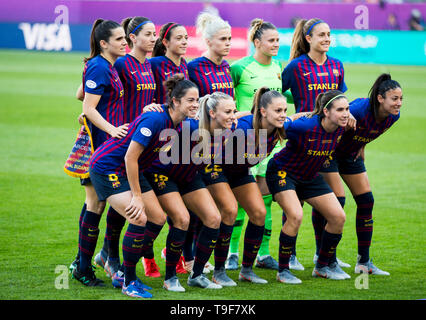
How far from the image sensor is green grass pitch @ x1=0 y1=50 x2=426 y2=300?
5.75 m

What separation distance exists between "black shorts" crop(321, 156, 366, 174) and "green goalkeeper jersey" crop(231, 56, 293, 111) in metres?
0.92

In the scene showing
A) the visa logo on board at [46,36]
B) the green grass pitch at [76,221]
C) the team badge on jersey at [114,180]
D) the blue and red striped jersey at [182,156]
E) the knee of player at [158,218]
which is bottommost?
the green grass pitch at [76,221]

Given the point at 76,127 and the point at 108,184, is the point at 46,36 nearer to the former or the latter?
the point at 76,127

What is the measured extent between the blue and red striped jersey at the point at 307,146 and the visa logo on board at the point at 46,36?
27.8 meters

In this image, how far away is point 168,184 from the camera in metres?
5.80

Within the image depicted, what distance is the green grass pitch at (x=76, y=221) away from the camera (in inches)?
227

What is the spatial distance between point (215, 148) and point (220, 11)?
1057 inches

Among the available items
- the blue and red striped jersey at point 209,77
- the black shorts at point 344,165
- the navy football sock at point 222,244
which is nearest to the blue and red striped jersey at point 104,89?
the blue and red striped jersey at point 209,77

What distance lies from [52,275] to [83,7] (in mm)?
30223

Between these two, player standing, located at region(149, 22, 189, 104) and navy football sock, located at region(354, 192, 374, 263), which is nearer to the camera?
player standing, located at region(149, 22, 189, 104)

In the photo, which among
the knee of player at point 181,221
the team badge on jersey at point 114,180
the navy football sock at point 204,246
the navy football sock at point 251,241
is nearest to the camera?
the team badge on jersey at point 114,180

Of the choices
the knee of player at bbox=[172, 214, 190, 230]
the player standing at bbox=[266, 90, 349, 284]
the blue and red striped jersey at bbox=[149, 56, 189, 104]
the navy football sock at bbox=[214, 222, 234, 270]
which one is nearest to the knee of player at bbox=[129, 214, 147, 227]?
the knee of player at bbox=[172, 214, 190, 230]

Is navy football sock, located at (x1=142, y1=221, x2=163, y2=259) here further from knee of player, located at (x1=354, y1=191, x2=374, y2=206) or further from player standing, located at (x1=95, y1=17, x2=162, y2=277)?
knee of player, located at (x1=354, y1=191, x2=374, y2=206)

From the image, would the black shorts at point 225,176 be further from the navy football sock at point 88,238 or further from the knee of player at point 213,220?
the navy football sock at point 88,238
